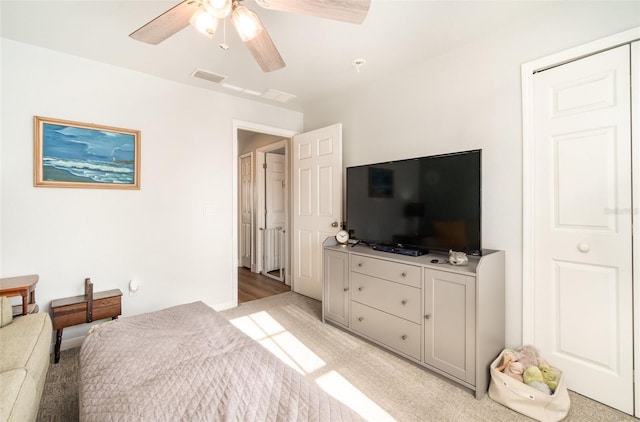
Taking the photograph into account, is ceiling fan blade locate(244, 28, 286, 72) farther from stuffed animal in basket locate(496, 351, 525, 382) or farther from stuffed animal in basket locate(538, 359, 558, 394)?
stuffed animal in basket locate(538, 359, 558, 394)

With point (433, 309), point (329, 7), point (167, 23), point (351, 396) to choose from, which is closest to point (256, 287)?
point (351, 396)

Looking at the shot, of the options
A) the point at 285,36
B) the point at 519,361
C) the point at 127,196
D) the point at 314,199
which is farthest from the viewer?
the point at 314,199

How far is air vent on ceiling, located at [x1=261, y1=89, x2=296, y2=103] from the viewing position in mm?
3339

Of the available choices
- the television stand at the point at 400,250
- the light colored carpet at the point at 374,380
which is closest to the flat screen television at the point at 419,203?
the television stand at the point at 400,250

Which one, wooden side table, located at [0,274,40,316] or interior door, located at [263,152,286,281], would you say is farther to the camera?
interior door, located at [263,152,286,281]

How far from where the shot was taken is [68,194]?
2.48 metres

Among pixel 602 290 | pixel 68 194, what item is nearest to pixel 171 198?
pixel 68 194

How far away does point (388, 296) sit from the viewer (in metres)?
2.34

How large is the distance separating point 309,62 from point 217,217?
1.97 metres

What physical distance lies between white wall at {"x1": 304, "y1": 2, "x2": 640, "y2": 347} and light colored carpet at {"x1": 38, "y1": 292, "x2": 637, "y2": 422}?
2.02ft

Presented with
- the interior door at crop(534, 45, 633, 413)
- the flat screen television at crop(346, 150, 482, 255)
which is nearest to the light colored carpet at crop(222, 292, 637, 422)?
the interior door at crop(534, 45, 633, 413)

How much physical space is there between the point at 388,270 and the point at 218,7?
2.04m

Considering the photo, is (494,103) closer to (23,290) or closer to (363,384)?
(363,384)

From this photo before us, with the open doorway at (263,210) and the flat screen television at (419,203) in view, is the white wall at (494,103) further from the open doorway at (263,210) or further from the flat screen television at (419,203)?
the open doorway at (263,210)
